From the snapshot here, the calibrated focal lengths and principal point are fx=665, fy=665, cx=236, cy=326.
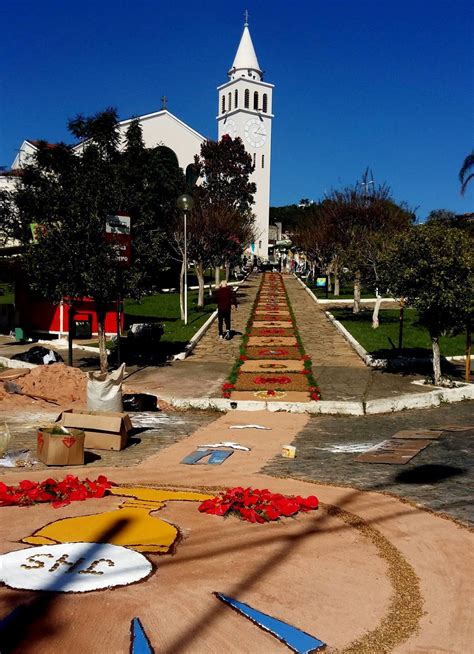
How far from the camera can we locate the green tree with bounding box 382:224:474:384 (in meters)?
14.5

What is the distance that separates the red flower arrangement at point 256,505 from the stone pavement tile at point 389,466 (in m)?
1.35

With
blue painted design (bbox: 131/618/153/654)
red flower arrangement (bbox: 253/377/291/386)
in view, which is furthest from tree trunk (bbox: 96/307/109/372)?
blue painted design (bbox: 131/618/153/654)

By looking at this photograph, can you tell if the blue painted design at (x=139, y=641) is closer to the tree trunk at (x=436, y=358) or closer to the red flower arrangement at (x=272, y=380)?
the red flower arrangement at (x=272, y=380)

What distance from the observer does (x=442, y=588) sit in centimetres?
517

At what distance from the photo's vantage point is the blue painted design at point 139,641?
3.99m

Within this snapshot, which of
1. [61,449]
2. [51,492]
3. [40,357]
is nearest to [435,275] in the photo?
[61,449]

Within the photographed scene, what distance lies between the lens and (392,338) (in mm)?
22672

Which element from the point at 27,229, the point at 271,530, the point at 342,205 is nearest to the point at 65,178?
the point at 27,229

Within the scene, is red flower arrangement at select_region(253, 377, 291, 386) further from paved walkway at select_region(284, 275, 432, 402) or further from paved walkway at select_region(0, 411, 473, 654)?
paved walkway at select_region(0, 411, 473, 654)

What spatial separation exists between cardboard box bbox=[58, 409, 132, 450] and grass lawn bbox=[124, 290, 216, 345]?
38.6 ft

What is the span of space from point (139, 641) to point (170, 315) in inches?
1038

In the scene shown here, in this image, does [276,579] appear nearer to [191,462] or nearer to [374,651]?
[374,651]

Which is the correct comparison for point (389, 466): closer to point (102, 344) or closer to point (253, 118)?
point (102, 344)

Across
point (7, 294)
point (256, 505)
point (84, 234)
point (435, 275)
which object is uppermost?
point (84, 234)
